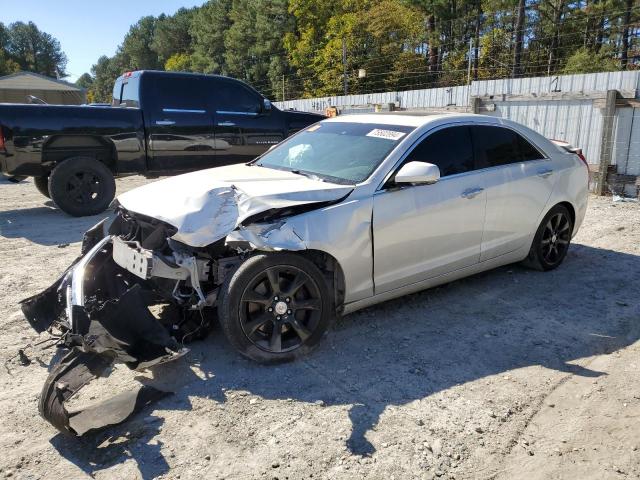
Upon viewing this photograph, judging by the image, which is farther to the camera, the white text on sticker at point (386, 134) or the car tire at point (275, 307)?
the white text on sticker at point (386, 134)

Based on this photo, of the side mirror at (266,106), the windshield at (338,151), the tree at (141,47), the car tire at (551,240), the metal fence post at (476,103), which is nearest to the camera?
the windshield at (338,151)

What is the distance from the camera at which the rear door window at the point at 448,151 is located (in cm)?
431

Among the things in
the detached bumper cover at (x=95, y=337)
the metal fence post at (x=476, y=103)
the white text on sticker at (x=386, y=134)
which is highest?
the metal fence post at (x=476, y=103)

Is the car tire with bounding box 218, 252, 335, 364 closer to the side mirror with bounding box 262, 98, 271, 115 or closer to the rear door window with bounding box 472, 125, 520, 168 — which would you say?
the rear door window with bounding box 472, 125, 520, 168

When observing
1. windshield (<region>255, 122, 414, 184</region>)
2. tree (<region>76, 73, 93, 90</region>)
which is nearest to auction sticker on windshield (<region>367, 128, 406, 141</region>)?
windshield (<region>255, 122, 414, 184</region>)

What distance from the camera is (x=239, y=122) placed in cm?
936

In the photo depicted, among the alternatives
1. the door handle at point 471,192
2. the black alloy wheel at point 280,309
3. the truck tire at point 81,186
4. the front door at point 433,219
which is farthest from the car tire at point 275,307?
the truck tire at point 81,186

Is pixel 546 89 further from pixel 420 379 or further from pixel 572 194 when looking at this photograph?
pixel 420 379

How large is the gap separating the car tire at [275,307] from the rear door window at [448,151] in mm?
1318

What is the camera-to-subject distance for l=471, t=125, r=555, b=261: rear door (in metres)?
4.74

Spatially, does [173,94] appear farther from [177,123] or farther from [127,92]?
[127,92]

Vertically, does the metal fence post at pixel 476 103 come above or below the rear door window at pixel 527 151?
above

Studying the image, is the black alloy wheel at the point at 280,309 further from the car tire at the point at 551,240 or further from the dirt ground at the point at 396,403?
the car tire at the point at 551,240

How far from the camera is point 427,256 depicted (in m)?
4.28
